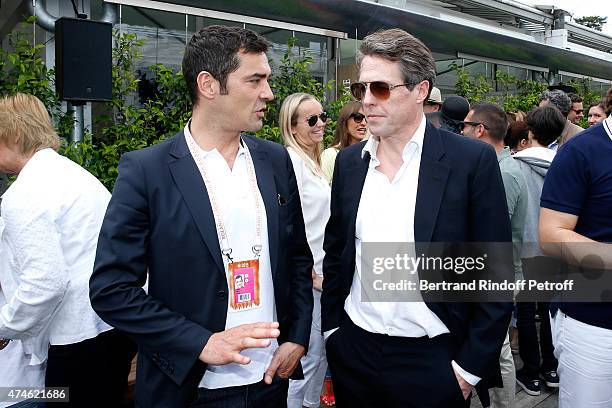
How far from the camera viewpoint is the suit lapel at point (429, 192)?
1937mm

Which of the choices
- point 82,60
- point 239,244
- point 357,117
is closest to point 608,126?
point 239,244

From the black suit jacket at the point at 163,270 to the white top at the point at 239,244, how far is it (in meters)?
0.08

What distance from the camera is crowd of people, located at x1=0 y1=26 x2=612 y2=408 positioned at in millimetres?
1766

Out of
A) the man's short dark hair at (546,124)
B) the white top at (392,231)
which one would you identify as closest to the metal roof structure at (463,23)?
the man's short dark hair at (546,124)

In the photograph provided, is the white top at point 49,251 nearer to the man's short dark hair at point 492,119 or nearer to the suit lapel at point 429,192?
the suit lapel at point 429,192

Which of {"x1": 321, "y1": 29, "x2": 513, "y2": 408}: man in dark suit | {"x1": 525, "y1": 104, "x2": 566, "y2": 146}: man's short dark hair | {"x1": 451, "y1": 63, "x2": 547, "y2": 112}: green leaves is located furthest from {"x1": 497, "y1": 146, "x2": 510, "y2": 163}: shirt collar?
{"x1": 451, "y1": 63, "x2": 547, "y2": 112}: green leaves

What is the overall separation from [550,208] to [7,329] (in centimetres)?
228

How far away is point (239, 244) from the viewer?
1865 millimetres

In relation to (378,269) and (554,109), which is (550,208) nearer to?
(378,269)

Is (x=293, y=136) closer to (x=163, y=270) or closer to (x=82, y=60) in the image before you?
(x=163, y=270)

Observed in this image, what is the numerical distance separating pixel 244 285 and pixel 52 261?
823 millimetres

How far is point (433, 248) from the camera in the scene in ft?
6.42

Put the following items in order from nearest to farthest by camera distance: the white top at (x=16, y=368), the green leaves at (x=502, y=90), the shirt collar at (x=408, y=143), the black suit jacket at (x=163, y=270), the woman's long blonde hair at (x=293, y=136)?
the black suit jacket at (x=163, y=270) < the shirt collar at (x=408, y=143) < the white top at (x=16, y=368) < the woman's long blonde hair at (x=293, y=136) < the green leaves at (x=502, y=90)

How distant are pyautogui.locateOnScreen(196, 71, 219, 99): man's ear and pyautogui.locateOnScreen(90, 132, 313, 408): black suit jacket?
207mm
